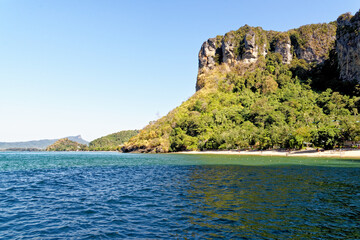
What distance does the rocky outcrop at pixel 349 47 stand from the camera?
459 feet

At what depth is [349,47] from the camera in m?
144

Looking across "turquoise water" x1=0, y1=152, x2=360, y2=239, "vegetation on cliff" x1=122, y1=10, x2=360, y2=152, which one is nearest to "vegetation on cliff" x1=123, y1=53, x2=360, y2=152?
"vegetation on cliff" x1=122, y1=10, x2=360, y2=152

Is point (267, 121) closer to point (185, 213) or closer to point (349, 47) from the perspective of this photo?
point (349, 47)

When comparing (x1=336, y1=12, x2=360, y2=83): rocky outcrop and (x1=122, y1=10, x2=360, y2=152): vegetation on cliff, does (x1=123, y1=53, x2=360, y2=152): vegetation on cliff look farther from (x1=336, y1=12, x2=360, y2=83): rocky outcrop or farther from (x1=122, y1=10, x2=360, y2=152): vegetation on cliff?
(x1=336, y1=12, x2=360, y2=83): rocky outcrop

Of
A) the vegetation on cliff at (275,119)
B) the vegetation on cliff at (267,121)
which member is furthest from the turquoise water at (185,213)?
the vegetation on cliff at (275,119)

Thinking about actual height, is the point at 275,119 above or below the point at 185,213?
above

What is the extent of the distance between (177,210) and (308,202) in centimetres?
1193

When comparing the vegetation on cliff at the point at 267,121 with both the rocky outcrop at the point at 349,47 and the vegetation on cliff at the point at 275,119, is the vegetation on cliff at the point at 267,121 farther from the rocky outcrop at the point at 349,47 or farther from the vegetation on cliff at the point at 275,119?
the rocky outcrop at the point at 349,47

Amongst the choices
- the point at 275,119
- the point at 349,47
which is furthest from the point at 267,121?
the point at 349,47

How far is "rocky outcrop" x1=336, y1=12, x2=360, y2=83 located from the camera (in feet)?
459

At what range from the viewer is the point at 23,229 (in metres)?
14.9

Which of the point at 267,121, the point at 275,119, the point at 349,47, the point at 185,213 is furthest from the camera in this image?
the point at 349,47

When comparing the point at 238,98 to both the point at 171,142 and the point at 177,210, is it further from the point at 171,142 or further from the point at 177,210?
the point at 177,210

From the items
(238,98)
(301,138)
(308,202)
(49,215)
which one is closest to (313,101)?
(238,98)
